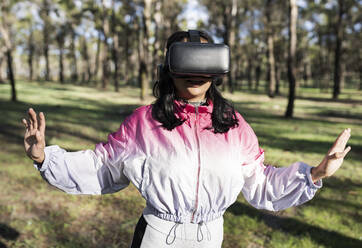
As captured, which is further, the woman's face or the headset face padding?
the woman's face

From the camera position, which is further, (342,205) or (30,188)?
(30,188)

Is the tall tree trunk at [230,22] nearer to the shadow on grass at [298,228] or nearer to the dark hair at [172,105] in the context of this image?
the shadow on grass at [298,228]

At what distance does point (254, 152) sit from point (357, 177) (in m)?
5.43

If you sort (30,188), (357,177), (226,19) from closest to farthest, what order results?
(30,188) < (357,177) < (226,19)

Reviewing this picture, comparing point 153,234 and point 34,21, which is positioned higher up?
point 34,21

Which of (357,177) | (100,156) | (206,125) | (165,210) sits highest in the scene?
(206,125)

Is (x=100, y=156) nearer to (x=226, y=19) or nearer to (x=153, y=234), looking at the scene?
(x=153, y=234)

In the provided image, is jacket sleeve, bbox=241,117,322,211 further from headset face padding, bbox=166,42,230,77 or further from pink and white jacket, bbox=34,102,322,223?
headset face padding, bbox=166,42,230,77

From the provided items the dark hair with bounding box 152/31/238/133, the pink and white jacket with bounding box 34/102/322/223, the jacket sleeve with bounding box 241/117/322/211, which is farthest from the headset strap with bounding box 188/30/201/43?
the jacket sleeve with bounding box 241/117/322/211

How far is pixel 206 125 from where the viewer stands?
178 cm

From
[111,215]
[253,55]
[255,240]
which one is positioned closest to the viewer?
[255,240]

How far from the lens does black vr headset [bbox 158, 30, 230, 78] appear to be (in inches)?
61.9

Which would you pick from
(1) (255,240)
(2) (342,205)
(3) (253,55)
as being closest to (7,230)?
(1) (255,240)

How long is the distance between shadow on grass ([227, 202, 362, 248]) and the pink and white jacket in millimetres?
2730
